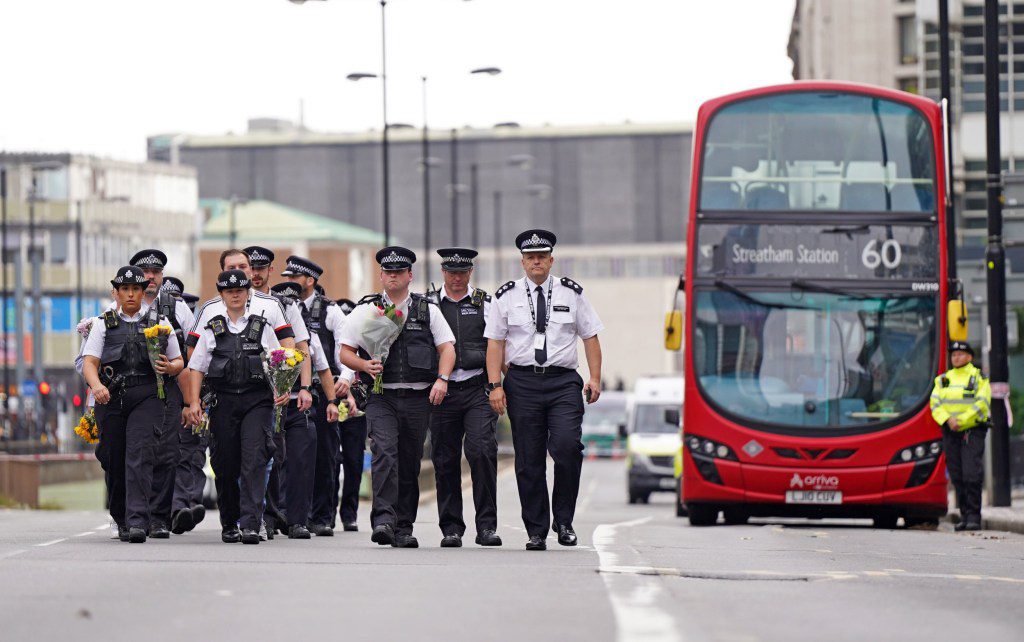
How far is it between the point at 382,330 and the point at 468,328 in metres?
0.59

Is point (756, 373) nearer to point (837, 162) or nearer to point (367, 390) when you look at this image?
point (837, 162)

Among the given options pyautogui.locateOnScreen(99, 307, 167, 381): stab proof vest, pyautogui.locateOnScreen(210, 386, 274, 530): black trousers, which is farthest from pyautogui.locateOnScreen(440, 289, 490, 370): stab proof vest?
pyautogui.locateOnScreen(99, 307, 167, 381): stab proof vest

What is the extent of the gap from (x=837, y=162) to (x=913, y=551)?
588cm

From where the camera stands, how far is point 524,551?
1449 cm

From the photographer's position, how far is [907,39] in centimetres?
7669

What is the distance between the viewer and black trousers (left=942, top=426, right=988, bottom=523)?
2123 cm

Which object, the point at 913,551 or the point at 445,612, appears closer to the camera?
the point at 445,612

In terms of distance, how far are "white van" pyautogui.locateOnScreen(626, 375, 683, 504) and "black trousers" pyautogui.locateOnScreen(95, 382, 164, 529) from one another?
72.7 feet

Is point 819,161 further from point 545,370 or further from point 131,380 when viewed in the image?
point 131,380

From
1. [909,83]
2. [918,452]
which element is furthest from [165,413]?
[909,83]

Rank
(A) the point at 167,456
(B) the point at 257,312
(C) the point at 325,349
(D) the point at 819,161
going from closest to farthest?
(B) the point at 257,312, (A) the point at 167,456, (C) the point at 325,349, (D) the point at 819,161

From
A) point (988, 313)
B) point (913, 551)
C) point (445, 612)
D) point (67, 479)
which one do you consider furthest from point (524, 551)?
point (67, 479)

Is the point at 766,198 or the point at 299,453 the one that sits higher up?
the point at 766,198

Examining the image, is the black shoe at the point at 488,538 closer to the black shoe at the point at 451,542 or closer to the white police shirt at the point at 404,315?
the black shoe at the point at 451,542
